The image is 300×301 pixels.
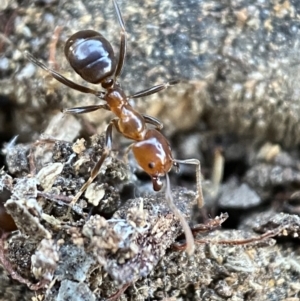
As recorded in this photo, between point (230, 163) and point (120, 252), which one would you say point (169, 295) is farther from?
point (230, 163)

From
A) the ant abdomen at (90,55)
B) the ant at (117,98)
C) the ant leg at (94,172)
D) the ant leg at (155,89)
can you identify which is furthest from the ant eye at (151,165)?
the ant abdomen at (90,55)

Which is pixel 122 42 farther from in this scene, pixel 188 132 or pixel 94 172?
pixel 94 172

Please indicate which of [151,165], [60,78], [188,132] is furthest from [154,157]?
[60,78]

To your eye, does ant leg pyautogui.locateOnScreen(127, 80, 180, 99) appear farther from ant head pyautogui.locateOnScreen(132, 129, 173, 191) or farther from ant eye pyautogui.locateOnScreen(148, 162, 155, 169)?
ant eye pyautogui.locateOnScreen(148, 162, 155, 169)

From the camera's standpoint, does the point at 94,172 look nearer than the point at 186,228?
No

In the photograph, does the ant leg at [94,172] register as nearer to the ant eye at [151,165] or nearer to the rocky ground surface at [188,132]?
the rocky ground surface at [188,132]

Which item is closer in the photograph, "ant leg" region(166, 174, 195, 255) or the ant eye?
"ant leg" region(166, 174, 195, 255)

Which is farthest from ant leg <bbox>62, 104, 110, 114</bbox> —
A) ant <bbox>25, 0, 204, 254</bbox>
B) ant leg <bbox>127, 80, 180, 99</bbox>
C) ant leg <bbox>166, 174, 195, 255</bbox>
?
ant leg <bbox>166, 174, 195, 255</bbox>

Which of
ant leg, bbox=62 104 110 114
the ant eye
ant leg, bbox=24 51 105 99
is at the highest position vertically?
ant leg, bbox=24 51 105 99
